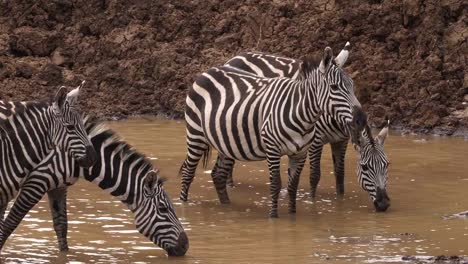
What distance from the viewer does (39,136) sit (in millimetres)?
11953

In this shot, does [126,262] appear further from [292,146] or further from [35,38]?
[35,38]

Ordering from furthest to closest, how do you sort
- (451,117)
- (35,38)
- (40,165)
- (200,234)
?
(35,38) < (451,117) < (200,234) < (40,165)

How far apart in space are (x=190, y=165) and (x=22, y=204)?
422 centimetres

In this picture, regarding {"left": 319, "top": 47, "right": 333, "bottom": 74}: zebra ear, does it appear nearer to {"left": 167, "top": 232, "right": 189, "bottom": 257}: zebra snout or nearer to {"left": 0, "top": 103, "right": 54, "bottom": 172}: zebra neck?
{"left": 167, "top": 232, "right": 189, "bottom": 257}: zebra snout

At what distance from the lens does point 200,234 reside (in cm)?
1356

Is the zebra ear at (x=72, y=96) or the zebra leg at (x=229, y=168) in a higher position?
the zebra ear at (x=72, y=96)

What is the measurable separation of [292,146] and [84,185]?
350 cm

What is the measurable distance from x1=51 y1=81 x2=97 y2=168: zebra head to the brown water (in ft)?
3.60

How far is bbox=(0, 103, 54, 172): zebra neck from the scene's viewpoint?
38.8 ft

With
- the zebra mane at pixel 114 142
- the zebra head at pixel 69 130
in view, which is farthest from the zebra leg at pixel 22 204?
the zebra mane at pixel 114 142

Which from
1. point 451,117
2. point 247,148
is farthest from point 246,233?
point 451,117

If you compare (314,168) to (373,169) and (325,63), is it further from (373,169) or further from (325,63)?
(325,63)

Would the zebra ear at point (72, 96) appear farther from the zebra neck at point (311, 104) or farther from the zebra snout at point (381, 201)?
the zebra snout at point (381, 201)

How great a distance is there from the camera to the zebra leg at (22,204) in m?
11.9
